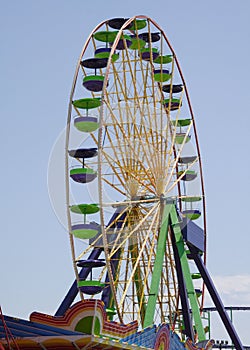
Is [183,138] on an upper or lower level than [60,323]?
upper

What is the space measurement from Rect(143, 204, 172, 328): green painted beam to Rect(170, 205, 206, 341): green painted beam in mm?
458

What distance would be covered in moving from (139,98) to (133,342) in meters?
11.1

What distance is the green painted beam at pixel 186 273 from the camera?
30.9 m

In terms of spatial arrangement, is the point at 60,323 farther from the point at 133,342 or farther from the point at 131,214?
the point at 131,214

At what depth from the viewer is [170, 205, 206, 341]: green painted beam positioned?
30.9 metres

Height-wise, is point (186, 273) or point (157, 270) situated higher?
point (157, 270)

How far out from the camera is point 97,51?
30188 mm

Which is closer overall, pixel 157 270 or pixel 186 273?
pixel 157 270

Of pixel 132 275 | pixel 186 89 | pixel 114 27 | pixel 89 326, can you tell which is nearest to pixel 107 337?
pixel 89 326

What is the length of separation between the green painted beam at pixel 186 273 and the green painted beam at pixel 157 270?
→ 458 mm

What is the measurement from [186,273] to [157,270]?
243 cm

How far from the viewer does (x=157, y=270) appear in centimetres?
2897

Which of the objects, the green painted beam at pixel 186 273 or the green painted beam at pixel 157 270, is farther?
the green painted beam at pixel 186 273

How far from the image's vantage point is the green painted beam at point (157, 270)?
2786 cm
